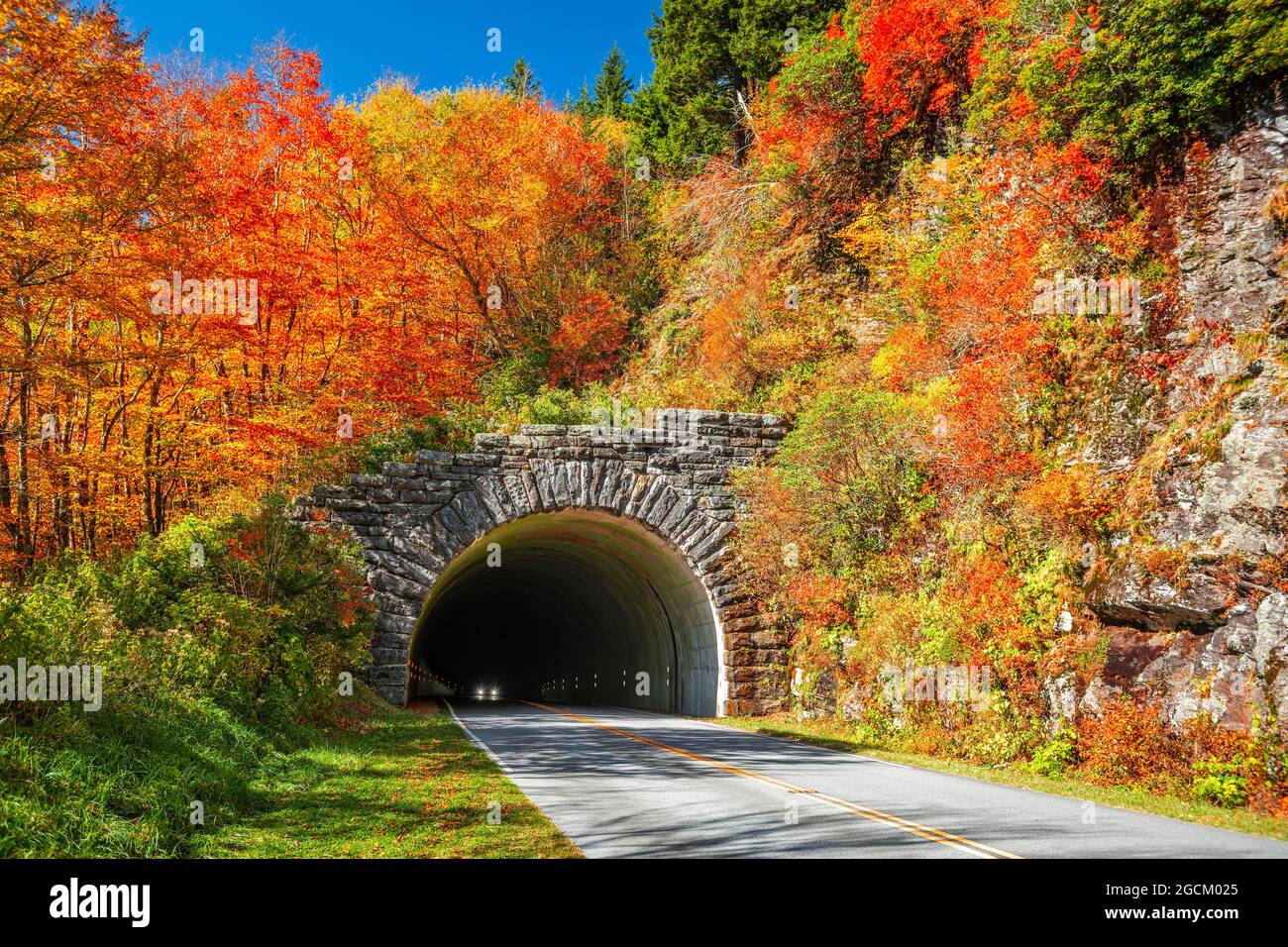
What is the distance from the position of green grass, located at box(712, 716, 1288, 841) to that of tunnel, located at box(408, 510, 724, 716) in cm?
530

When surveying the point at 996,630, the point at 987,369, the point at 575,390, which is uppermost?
the point at 575,390

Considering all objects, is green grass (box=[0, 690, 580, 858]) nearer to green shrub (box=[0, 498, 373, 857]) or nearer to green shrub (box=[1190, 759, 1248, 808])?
green shrub (box=[0, 498, 373, 857])

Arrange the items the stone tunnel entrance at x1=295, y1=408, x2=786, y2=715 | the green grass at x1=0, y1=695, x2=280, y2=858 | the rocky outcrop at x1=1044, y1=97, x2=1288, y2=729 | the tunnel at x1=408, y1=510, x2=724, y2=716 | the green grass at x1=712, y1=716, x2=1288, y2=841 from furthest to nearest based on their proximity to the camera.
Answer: the tunnel at x1=408, y1=510, x2=724, y2=716 < the stone tunnel entrance at x1=295, y1=408, x2=786, y2=715 < the rocky outcrop at x1=1044, y1=97, x2=1288, y2=729 < the green grass at x1=712, y1=716, x2=1288, y2=841 < the green grass at x1=0, y1=695, x2=280, y2=858

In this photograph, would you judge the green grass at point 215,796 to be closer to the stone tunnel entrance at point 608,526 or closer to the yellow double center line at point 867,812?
Result: the yellow double center line at point 867,812

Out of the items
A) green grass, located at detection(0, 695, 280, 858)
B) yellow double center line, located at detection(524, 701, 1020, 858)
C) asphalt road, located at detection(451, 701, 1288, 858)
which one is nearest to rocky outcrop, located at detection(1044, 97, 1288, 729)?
asphalt road, located at detection(451, 701, 1288, 858)

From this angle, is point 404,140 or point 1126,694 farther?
point 404,140

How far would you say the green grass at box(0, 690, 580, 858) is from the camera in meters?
7.06

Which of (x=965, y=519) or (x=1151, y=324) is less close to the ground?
(x=1151, y=324)

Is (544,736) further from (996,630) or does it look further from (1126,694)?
(1126,694)

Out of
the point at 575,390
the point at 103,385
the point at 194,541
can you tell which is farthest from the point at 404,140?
the point at 194,541

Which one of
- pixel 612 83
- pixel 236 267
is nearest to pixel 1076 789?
pixel 236 267

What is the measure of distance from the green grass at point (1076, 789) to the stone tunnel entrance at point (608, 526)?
4.33 m

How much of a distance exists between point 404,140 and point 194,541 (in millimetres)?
25359

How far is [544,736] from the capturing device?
17.0m
